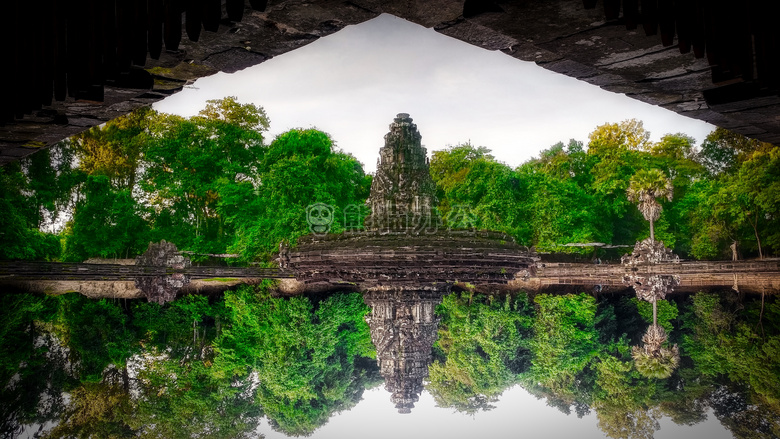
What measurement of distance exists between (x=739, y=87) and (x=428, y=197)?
1198cm

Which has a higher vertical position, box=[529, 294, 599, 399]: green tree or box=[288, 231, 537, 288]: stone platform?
box=[288, 231, 537, 288]: stone platform

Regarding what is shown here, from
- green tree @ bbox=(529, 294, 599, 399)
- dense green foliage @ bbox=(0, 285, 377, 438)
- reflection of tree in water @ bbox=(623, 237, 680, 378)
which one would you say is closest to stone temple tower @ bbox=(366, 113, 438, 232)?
dense green foliage @ bbox=(0, 285, 377, 438)

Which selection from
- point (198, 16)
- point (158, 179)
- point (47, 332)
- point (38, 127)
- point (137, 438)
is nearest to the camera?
point (198, 16)

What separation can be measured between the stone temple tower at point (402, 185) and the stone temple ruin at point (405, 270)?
248 mm

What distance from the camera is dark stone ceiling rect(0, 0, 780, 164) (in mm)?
3867

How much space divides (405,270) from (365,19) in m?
9.64

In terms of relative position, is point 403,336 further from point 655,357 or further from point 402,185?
point 655,357

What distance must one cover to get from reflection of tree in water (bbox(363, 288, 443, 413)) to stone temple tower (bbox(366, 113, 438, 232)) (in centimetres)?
258

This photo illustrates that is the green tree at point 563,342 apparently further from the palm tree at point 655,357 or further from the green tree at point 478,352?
the palm tree at point 655,357

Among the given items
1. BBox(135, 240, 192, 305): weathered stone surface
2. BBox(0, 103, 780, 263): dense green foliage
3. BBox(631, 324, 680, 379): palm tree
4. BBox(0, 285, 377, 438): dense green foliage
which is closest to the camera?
BBox(0, 285, 377, 438): dense green foliage

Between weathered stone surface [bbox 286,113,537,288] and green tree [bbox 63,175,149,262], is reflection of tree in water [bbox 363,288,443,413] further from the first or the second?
green tree [bbox 63,175,149,262]

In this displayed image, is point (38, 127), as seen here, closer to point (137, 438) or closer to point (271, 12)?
point (271, 12)

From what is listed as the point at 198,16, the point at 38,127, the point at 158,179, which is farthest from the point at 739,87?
the point at 158,179

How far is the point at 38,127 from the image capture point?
18.6 ft
